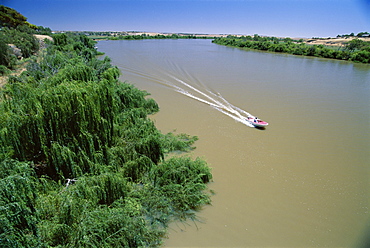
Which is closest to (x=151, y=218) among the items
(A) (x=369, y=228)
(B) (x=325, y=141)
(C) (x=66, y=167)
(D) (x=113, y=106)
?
(C) (x=66, y=167)

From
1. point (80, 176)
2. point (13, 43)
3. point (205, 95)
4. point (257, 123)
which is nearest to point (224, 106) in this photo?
point (205, 95)

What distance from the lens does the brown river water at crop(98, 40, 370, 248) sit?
7699 mm

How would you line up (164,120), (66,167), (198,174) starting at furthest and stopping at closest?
(164,120) → (198,174) → (66,167)

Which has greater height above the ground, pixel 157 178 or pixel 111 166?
pixel 111 166

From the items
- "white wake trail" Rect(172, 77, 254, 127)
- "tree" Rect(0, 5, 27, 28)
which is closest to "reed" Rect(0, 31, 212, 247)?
"white wake trail" Rect(172, 77, 254, 127)

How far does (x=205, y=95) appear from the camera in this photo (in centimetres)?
2230

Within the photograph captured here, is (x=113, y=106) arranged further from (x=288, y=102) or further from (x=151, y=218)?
(x=288, y=102)

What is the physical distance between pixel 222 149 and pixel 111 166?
700 centimetres

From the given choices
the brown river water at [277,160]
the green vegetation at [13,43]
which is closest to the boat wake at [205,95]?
the brown river water at [277,160]

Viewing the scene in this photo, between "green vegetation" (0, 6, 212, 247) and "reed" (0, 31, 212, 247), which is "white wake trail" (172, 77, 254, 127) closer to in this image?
"reed" (0, 31, 212, 247)

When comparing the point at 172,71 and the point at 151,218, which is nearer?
the point at 151,218

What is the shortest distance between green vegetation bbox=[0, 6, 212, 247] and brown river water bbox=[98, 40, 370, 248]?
122 centimetres

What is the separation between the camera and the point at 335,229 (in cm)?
791

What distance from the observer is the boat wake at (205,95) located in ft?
58.1
